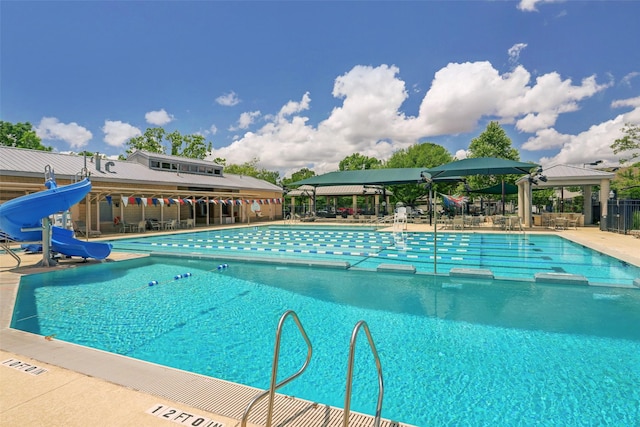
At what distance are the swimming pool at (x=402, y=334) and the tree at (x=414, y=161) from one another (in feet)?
91.7

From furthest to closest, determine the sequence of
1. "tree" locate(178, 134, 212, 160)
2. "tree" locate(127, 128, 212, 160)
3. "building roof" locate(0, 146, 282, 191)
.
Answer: "tree" locate(178, 134, 212, 160) → "tree" locate(127, 128, 212, 160) → "building roof" locate(0, 146, 282, 191)

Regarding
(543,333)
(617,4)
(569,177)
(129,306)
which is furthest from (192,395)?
(569,177)

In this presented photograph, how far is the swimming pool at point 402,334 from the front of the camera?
313cm

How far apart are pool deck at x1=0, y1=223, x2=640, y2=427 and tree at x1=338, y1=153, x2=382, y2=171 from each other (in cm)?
4903

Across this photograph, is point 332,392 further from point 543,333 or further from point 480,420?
point 543,333

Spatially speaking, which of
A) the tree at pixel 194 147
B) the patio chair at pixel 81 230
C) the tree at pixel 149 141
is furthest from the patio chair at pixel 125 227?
the tree at pixel 194 147

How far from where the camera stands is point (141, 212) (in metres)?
20.7

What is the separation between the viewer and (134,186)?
19.0 meters

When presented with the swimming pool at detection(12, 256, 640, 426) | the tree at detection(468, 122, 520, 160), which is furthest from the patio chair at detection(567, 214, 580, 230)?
the swimming pool at detection(12, 256, 640, 426)

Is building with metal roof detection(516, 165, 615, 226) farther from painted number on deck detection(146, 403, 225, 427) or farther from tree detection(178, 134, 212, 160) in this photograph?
tree detection(178, 134, 212, 160)

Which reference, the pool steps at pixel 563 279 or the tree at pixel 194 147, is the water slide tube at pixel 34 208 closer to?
the pool steps at pixel 563 279

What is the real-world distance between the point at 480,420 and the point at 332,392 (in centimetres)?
137

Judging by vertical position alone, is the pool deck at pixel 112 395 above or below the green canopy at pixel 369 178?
below

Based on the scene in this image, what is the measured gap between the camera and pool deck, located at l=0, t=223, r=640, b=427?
2.24 metres
